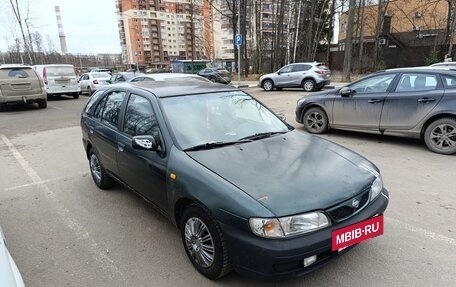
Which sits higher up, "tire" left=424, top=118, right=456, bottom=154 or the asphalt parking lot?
"tire" left=424, top=118, right=456, bottom=154

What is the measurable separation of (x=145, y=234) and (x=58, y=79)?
53.0ft

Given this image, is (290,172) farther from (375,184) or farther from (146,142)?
(146,142)

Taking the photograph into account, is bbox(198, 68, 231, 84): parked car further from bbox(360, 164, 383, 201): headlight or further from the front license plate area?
the front license plate area

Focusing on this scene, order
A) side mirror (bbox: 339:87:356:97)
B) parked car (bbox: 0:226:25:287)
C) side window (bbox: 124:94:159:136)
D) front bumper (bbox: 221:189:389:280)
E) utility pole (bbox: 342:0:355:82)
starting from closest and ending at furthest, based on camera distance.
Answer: parked car (bbox: 0:226:25:287), front bumper (bbox: 221:189:389:280), side window (bbox: 124:94:159:136), side mirror (bbox: 339:87:356:97), utility pole (bbox: 342:0:355:82)

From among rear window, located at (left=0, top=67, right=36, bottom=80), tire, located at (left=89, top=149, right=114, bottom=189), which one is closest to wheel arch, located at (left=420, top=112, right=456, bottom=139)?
tire, located at (left=89, top=149, right=114, bottom=189)

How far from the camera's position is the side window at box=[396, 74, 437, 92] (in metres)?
6.00

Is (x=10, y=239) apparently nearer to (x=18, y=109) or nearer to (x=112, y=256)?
(x=112, y=256)

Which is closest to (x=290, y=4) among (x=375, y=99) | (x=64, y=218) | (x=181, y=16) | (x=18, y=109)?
(x=18, y=109)

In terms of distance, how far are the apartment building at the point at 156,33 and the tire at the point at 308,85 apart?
53.6 meters

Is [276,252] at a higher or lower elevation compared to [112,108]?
lower

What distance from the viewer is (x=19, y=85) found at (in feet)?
42.6

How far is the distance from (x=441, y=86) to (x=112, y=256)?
5.98m

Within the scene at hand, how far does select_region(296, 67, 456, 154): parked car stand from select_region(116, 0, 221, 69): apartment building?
6403cm

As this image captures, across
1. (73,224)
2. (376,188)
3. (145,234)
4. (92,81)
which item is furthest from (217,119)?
(92,81)
